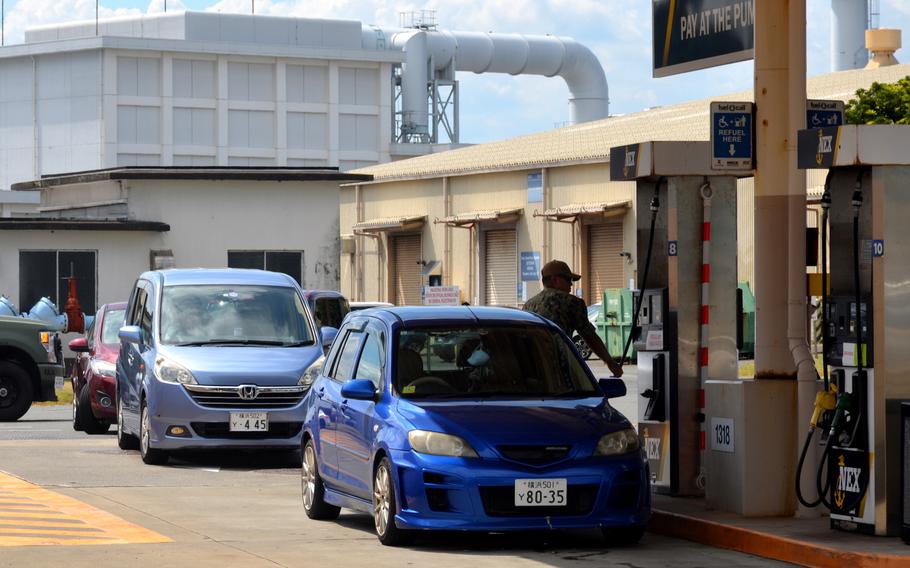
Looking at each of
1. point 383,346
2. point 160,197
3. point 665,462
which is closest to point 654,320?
point 665,462

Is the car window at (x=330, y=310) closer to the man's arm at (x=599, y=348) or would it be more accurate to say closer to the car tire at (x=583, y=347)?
the man's arm at (x=599, y=348)

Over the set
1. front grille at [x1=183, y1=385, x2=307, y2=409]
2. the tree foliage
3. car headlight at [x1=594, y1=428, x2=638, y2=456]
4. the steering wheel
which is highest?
the tree foliage

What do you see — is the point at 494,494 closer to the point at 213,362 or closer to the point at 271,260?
the point at 213,362

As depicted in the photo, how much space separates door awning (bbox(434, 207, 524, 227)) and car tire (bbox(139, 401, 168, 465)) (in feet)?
Answer: 143

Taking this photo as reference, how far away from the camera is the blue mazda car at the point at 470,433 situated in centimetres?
1091

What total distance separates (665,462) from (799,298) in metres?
1.74

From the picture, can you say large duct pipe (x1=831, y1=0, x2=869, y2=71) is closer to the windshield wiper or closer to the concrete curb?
the windshield wiper

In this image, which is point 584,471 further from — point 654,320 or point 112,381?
point 112,381

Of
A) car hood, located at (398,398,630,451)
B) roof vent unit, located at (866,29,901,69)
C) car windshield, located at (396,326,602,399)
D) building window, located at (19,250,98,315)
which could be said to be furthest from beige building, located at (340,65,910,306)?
car hood, located at (398,398,630,451)

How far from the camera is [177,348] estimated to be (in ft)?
59.5

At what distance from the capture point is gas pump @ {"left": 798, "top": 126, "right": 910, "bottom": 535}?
10.8m

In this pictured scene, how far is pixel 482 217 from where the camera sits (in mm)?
62219

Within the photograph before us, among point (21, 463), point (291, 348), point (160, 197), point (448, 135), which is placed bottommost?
point (21, 463)

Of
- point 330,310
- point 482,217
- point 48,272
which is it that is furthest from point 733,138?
point 482,217
